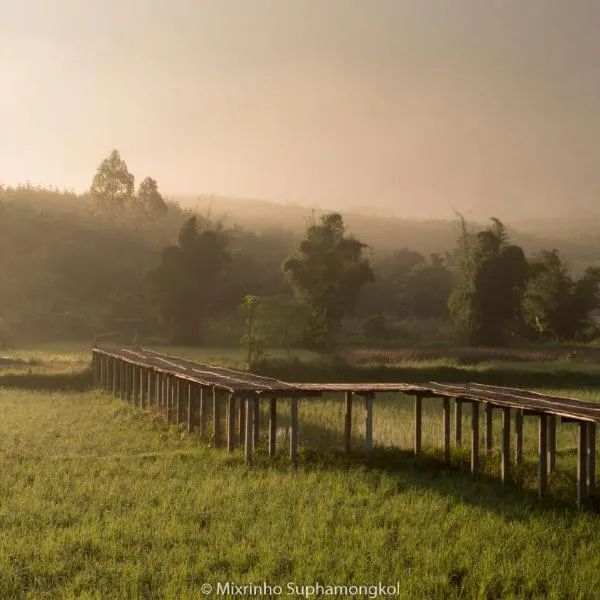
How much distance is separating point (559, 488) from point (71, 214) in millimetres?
103440

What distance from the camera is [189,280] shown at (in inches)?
2534

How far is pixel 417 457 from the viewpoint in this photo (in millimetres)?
19031

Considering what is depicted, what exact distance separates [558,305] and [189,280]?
1146 inches

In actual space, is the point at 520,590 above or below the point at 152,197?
below

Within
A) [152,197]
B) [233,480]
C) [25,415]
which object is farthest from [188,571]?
[152,197]

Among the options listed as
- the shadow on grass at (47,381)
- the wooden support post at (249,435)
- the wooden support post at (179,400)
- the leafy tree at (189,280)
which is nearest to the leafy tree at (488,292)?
the leafy tree at (189,280)

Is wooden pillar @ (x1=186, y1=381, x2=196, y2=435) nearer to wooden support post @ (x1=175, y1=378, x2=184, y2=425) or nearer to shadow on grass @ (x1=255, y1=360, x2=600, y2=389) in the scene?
wooden support post @ (x1=175, y1=378, x2=184, y2=425)

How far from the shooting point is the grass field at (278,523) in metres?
10.9

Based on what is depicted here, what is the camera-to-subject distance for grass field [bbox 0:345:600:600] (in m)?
10.9

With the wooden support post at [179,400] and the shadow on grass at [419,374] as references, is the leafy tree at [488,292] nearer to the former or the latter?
the shadow on grass at [419,374]

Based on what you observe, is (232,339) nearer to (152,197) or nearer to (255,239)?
(152,197)

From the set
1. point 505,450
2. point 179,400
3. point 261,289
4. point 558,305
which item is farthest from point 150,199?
point 505,450

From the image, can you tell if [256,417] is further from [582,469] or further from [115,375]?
[115,375]

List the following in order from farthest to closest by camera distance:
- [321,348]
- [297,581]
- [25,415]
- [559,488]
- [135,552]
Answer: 1. [321,348]
2. [25,415]
3. [559,488]
4. [135,552]
5. [297,581]
